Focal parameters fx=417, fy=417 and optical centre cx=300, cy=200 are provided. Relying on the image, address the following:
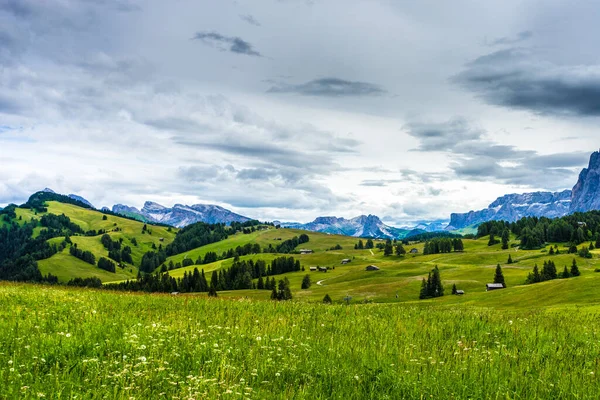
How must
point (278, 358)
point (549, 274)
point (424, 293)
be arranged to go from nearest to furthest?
1. point (278, 358)
2. point (549, 274)
3. point (424, 293)

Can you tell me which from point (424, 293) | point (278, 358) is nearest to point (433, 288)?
point (424, 293)

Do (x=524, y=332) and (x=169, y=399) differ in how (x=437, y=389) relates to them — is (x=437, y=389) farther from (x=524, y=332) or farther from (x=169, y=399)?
(x=524, y=332)

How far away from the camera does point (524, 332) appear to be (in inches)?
530

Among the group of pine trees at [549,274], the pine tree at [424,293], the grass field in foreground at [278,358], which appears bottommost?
the pine tree at [424,293]

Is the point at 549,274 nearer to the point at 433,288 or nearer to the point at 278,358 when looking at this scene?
the point at 433,288

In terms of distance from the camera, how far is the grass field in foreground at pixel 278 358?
7301mm

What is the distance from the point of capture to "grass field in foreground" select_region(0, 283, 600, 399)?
7301 mm

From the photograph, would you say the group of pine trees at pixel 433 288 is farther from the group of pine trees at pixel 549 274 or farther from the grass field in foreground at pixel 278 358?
the grass field in foreground at pixel 278 358

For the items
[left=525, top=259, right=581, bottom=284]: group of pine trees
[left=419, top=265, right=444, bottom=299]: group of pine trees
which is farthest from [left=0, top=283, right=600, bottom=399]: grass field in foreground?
[left=525, top=259, right=581, bottom=284]: group of pine trees

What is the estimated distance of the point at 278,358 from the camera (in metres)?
9.32

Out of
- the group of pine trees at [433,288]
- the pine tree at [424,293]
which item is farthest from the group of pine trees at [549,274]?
the pine tree at [424,293]

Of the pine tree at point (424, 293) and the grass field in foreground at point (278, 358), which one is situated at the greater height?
the grass field in foreground at point (278, 358)

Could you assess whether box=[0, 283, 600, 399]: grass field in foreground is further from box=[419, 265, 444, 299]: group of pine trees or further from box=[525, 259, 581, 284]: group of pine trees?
box=[525, 259, 581, 284]: group of pine trees

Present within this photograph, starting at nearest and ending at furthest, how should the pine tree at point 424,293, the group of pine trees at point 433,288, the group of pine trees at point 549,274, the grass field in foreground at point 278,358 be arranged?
the grass field in foreground at point 278,358 < the group of pine trees at point 549,274 < the group of pine trees at point 433,288 < the pine tree at point 424,293
